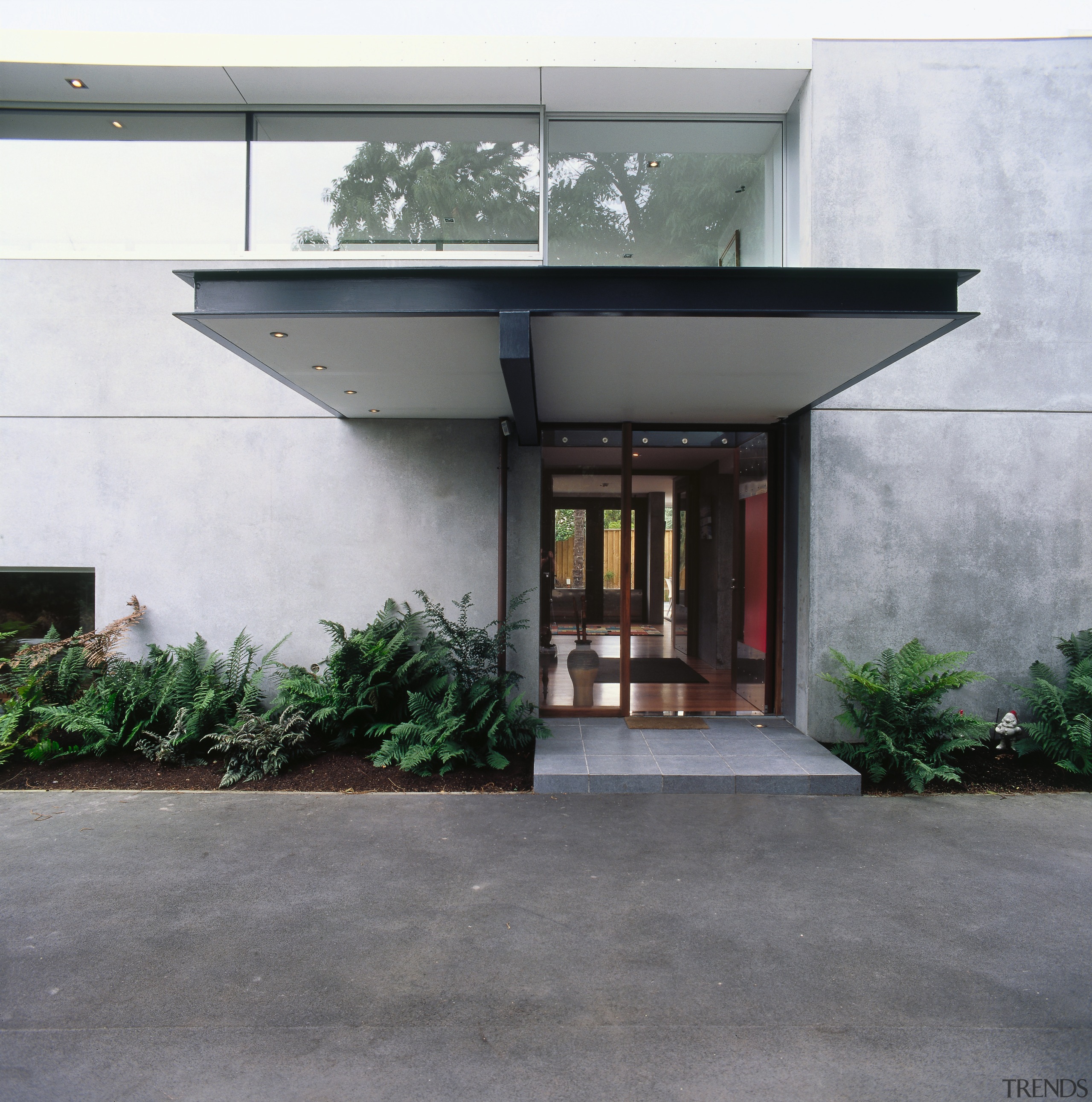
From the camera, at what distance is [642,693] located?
7984mm

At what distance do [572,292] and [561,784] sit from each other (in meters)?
3.57

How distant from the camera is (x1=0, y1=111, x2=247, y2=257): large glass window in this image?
6.84 meters

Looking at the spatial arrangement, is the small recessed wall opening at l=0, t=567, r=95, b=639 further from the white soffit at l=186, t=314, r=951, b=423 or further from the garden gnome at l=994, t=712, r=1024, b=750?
the garden gnome at l=994, t=712, r=1024, b=750

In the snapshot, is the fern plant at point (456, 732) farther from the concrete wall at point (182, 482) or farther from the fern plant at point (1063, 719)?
the fern plant at point (1063, 719)

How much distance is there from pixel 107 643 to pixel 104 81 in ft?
18.4

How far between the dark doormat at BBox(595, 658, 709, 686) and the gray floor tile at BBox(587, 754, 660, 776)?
173cm

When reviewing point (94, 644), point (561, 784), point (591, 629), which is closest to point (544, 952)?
point (561, 784)

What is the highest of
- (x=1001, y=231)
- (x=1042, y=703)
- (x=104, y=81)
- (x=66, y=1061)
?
(x=104, y=81)

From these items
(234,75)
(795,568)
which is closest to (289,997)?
(795,568)

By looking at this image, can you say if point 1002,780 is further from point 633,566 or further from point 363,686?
point 363,686

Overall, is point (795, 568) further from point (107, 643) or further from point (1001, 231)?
point (107, 643)

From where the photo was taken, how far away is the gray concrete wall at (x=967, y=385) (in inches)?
247

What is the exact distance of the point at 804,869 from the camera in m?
4.01

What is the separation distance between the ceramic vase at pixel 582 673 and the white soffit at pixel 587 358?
2556 mm
